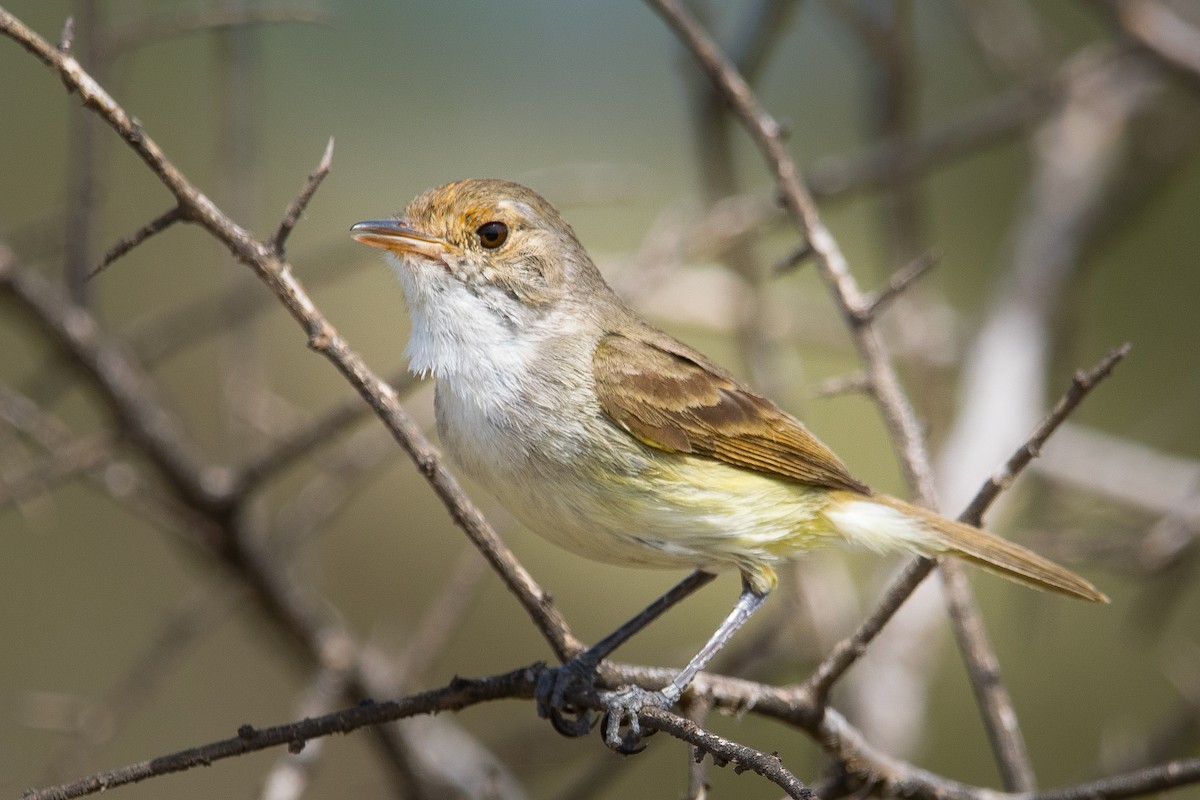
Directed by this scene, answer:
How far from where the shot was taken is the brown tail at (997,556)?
11.0 feet

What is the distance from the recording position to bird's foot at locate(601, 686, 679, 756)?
109 inches

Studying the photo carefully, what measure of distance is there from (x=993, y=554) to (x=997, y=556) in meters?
0.01

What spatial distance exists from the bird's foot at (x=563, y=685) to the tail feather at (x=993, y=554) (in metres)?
1.06

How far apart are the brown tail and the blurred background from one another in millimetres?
419

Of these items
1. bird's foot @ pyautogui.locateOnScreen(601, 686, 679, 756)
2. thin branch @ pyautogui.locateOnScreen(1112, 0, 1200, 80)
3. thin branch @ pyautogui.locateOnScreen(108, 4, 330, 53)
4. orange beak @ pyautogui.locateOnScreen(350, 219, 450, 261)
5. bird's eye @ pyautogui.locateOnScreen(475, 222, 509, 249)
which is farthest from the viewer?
thin branch @ pyautogui.locateOnScreen(1112, 0, 1200, 80)

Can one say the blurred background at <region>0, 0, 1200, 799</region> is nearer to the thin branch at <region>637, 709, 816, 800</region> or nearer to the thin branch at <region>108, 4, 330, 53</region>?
the thin branch at <region>108, 4, 330, 53</region>

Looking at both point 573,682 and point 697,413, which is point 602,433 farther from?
point 573,682

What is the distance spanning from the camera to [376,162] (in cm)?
762

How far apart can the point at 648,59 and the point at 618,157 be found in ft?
2.26

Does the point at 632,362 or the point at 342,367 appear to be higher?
the point at 632,362

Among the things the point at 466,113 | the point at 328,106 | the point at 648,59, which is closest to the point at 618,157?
the point at 648,59

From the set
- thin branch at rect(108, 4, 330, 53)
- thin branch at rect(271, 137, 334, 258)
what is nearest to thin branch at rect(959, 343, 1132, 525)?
thin branch at rect(271, 137, 334, 258)

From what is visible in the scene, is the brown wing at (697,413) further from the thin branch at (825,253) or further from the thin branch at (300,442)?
the thin branch at (300,442)

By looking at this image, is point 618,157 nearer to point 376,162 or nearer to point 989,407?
point 376,162
